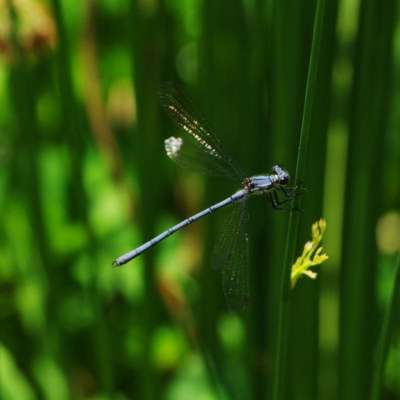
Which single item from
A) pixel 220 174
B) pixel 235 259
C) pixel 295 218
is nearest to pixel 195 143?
pixel 220 174

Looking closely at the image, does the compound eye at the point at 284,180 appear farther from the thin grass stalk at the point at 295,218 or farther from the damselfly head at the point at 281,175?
the thin grass stalk at the point at 295,218

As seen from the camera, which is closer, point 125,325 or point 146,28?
point 146,28

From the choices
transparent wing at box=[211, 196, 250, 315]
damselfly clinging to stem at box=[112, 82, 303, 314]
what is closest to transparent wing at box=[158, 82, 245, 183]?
damselfly clinging to stem at box=[112, 82, 303, 314]

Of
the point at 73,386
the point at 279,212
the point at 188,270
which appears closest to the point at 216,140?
the point at 279,212

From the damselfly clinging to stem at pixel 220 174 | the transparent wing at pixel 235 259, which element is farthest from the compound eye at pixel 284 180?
the transparent wing at pixel 235 259

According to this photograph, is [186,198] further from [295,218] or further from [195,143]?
[295,218]

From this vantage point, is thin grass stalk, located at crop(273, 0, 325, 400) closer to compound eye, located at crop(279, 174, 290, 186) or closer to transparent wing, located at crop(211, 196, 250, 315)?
transparent wing, located at crop(211, 196, 250, 315)

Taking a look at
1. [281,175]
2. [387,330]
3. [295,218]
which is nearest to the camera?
[295,218]

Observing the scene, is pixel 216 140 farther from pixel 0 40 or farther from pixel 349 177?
pixel 0 40
